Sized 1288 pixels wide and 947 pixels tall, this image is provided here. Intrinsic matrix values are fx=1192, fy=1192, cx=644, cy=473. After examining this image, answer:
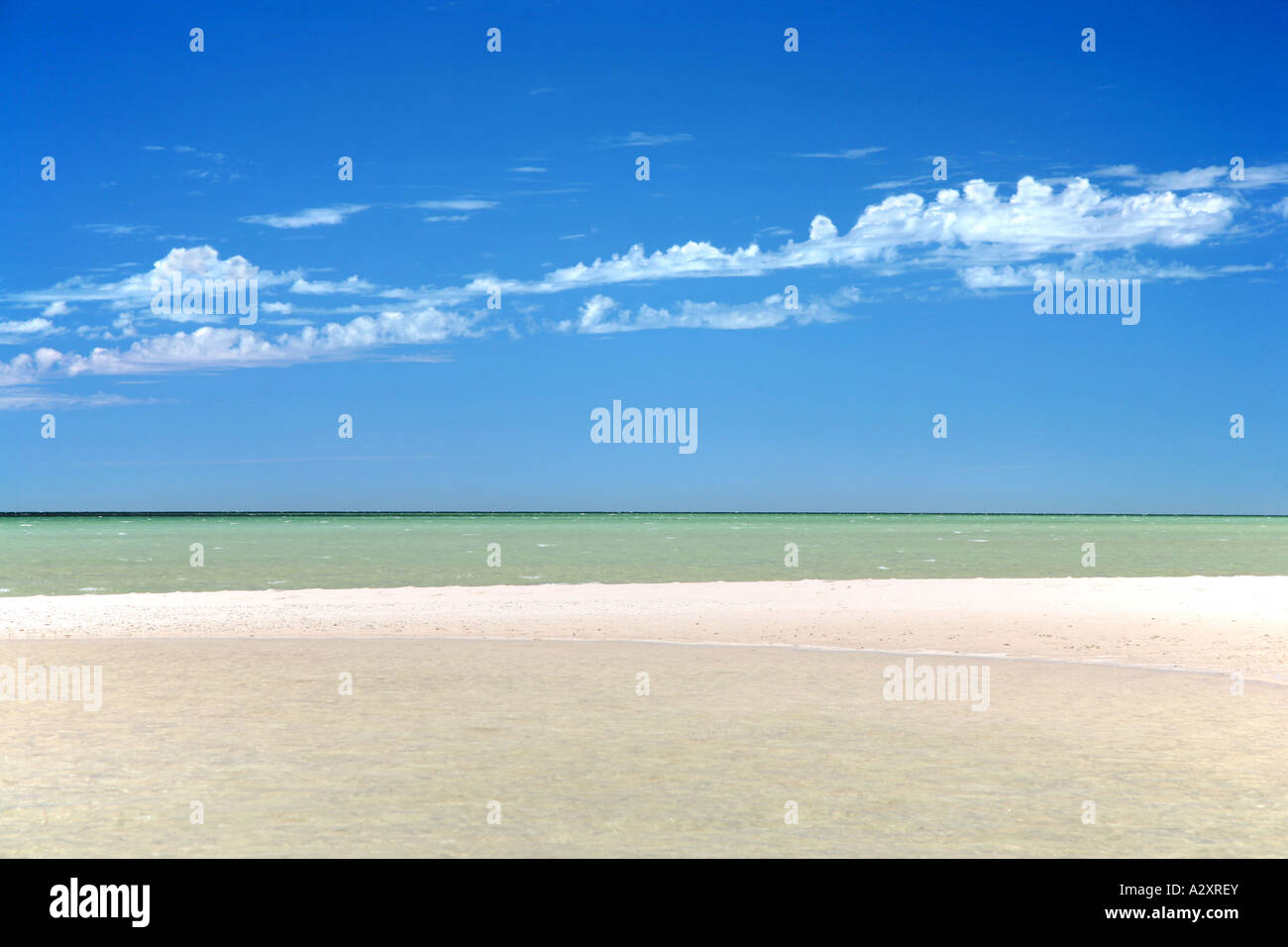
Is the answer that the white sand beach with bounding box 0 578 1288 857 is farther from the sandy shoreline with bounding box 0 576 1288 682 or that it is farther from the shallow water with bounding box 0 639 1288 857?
the sandy shoreline with bounding box 0 576 1288 682

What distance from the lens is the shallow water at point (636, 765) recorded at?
930 cm

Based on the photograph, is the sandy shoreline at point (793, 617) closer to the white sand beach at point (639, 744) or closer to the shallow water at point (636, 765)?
the white sand beach at point (639, 744)

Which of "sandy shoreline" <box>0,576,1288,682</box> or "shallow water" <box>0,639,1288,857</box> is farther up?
"sandy shoreline" <box>0,576,1288,682</box>

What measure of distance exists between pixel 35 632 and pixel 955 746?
20.7 meters

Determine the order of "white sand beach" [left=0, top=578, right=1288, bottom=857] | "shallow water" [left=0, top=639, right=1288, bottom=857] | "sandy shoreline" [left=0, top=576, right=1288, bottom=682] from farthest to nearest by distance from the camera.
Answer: "sandy shoreline" [left=0, top=576, right=1288, bottom=682] < "white sand beach" [left=0, top=578, right=1288, bottom=857] < "shallow water" [left=0, top=639, right=1288, bottom=857]

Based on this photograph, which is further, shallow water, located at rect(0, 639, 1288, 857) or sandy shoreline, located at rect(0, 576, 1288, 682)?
sandy shoreline, located at rect(0, 576, 1288, 682)

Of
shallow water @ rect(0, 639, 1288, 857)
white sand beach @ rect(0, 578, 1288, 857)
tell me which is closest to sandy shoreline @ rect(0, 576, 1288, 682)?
white sand beach @ rect(0, 578, 1288, 857)

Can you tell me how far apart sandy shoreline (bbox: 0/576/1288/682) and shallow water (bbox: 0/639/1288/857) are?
423cm

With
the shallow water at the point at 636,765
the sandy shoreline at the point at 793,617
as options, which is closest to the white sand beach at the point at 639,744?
the shallow water at the point at 636,765

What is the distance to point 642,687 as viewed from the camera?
57.6 feet

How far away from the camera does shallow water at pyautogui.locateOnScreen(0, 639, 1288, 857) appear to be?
366 inches
